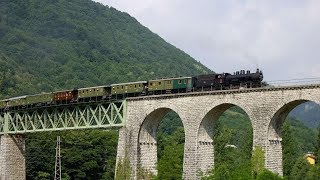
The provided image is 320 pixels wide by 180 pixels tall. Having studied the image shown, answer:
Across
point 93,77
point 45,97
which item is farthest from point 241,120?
point 45,97

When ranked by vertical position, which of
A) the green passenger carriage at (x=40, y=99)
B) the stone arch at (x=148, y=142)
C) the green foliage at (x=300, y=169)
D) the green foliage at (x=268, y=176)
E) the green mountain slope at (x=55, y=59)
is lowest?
the green foliage at (x=300, y=169)

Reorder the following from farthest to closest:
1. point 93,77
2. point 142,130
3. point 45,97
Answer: point 93,77
point 45,97
point 142,130

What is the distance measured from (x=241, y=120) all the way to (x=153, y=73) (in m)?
32.0

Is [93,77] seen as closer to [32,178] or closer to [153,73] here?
[153,73]

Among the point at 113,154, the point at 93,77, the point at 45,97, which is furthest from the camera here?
the point at 93,77

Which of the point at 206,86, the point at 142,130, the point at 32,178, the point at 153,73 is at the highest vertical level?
the point at 153,73

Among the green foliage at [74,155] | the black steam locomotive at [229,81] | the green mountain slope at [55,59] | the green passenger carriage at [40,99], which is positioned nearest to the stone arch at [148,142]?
the black steam locomotive at [229,81]

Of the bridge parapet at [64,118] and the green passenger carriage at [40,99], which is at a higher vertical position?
the green passenger carriage at [40,99]

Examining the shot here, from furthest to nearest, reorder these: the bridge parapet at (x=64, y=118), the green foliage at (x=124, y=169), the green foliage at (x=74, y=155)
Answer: the green foliage at (x=74, y=155) → the bridge parapet at (x=64, y=118) → the green foliage at (x=124, y=169)

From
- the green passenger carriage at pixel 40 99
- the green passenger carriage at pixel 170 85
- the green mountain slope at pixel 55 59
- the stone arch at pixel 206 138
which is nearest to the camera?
the stone arch at pixel 206 138

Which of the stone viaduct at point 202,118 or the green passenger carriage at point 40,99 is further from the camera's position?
the green passenger carriage at point 40,99

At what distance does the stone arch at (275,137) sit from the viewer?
4884 centimetres

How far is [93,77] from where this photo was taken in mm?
172250

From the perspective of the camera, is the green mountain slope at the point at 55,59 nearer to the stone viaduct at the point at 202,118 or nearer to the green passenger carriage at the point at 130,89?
the green passenger carriage at the point at 130,89
